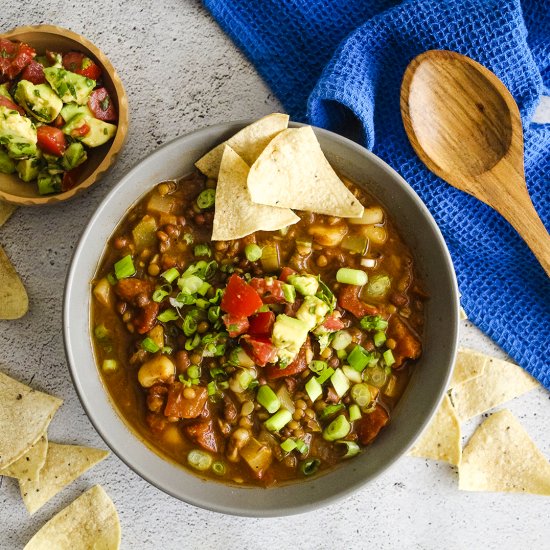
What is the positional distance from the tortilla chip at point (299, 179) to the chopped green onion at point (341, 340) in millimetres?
568

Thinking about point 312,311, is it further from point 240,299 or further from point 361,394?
point 361,394

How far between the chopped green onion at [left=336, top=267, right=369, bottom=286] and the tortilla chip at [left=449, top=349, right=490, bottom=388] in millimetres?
822

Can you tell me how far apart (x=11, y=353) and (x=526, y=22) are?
10.9 feet

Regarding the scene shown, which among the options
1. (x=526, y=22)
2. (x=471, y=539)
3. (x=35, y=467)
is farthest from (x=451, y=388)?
(x=35, y=467)

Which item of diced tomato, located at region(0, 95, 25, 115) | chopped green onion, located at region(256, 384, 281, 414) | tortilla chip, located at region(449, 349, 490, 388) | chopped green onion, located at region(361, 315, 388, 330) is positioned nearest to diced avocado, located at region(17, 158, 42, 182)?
diced tomato, located at region(0, 95, 25, 115)

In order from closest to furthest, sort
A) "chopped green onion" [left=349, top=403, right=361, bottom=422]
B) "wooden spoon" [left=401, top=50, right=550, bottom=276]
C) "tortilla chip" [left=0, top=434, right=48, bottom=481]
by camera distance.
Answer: "chopped green onion" [left=349, top=403, right=361, bottom=422], "wooden spoon" [left=401, top=50, right=550, bottom=276], "tortilla chip" [left=0, top=434, right=48, bottom=481]

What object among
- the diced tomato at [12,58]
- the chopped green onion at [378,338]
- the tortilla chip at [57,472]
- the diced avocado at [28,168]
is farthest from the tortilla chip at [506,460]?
the diced tomato at [12,58]

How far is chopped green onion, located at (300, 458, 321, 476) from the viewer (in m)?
3.32

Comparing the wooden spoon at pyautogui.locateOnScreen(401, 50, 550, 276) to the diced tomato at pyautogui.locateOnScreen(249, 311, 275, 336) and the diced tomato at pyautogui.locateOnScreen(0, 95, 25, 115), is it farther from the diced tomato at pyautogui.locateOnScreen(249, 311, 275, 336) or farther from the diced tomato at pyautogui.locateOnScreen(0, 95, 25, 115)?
the diced tomato at pyautogui.locateOnScreen(0, 95, 25, 115)

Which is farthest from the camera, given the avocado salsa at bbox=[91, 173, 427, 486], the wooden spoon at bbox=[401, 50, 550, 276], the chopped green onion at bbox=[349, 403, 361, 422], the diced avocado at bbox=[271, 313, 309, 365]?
the wooden spoon at bbox=[401, 50, 550, 276]

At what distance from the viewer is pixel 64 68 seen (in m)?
3.38

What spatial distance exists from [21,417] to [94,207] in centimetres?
116

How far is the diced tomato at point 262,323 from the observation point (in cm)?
310

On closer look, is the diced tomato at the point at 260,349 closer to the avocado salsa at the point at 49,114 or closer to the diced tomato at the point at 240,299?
the diced tomato at the point at 240,299
